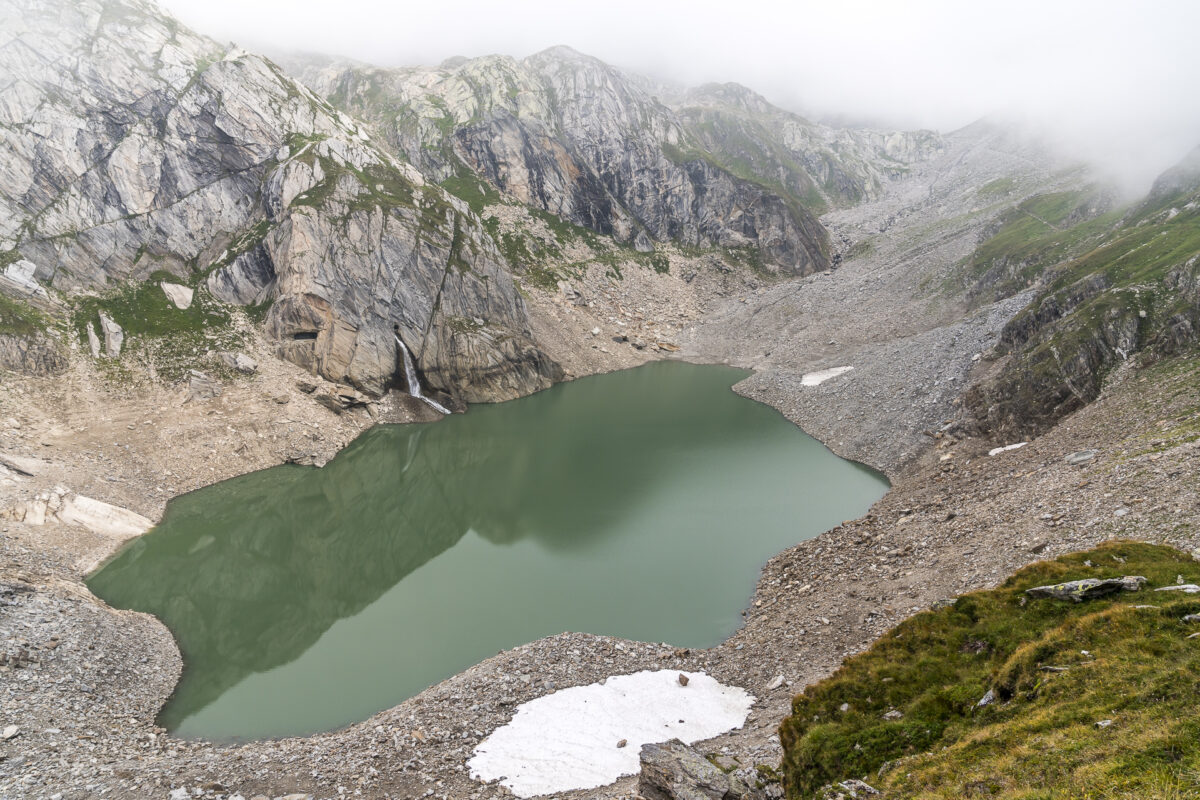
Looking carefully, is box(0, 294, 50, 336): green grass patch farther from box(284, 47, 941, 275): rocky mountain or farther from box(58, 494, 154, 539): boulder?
box(284, 47, 941, 275): rocky mountain

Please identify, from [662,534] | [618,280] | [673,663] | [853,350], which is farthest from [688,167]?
[673,663]

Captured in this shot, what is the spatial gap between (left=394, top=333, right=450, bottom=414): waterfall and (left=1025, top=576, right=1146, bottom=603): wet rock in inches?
2071

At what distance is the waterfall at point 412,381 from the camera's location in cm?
5812

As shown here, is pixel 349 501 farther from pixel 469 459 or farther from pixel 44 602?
pixel 44 602

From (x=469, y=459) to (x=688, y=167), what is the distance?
323 feet

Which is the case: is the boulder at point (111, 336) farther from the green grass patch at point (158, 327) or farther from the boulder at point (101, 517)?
the boulder at point (101, 517)

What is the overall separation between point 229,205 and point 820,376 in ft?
216

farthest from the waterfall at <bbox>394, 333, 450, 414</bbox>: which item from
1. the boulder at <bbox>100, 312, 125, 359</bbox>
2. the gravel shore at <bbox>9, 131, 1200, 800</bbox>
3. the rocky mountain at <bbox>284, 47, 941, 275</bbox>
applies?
the rocky mountain at <bbox>284, 47, 941, 275</bbox>

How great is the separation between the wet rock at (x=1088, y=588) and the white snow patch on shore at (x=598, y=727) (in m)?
9.55

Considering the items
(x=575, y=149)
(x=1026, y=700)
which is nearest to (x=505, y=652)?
(x=1026, y=700)

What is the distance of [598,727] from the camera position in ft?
59.3

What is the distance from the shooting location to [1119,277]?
38688 millimetres

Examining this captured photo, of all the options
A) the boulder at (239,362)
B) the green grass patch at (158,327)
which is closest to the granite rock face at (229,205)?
the green grass patch at (158,327)

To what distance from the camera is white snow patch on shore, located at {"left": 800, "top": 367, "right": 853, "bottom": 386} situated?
5922cm
